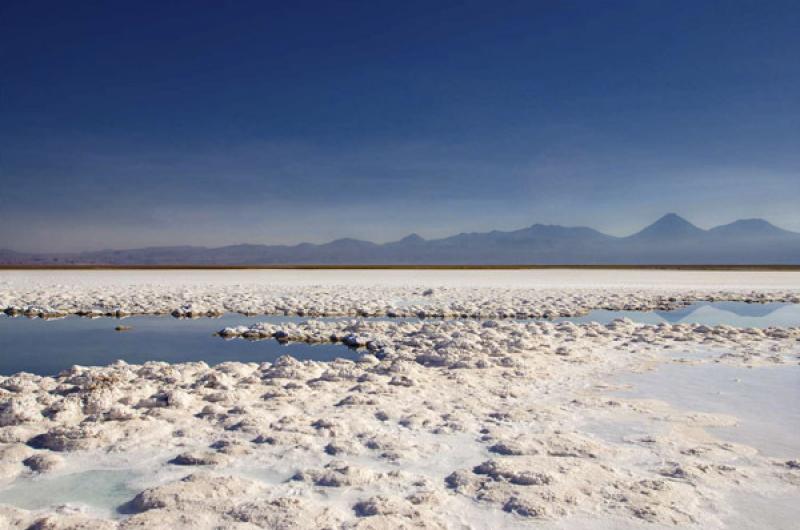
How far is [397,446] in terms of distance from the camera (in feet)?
13.1

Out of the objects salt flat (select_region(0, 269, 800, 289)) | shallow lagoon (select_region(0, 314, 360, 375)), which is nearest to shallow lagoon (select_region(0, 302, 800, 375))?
shallow lagoon (select_region(0, 314, 360, 375))

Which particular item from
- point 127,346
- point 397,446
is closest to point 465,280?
point 127,346

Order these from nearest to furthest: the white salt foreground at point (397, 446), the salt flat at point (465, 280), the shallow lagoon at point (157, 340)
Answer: the white salt foreground at point (397, 446)
the shallow lagoon at point (157, 340)
the salt flat at point (465, 280)

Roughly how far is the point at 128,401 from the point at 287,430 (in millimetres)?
1533

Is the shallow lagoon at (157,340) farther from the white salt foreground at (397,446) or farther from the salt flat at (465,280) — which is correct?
the salt flat at (465,280)

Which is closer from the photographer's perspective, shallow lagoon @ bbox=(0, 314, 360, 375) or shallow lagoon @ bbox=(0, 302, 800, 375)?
shallow lagoon @ bbox=(0, 314, 360, 375)

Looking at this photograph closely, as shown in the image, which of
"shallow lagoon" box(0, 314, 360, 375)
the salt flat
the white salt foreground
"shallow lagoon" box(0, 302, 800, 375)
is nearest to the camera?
the white salt foreground

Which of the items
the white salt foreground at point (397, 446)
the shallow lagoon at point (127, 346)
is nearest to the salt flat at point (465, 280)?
the shallow lagoon at point (127, 346)

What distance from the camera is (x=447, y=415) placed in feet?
15.6

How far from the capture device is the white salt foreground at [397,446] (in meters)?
3.02

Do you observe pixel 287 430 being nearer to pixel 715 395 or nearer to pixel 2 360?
pixel 715 395

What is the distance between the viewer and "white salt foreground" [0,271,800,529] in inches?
119

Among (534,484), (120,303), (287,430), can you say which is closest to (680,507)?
(534,484)

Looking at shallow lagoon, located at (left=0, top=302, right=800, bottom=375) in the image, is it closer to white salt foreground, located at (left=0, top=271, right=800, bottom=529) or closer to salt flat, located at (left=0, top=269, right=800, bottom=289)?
white salt foreground, located at (left=0, top=271, right=800, bottom=529)
